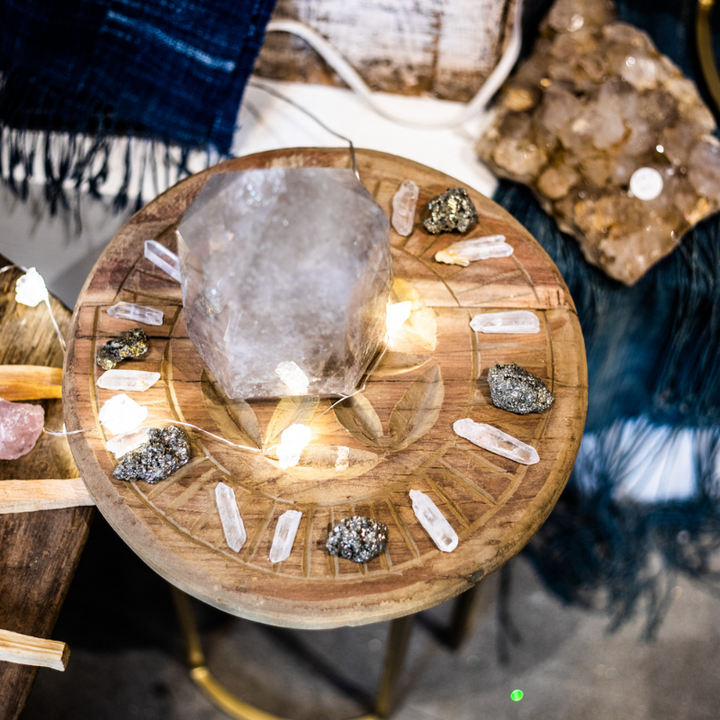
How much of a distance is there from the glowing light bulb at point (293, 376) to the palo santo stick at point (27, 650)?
0.30 meters

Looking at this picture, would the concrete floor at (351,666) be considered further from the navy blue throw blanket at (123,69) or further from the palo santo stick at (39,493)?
the navy blue throw blanket at (123,69)

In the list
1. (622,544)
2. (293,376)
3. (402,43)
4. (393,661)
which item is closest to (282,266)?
(293,376)

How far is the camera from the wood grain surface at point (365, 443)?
1.64 ft

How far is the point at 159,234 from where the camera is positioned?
0.64m

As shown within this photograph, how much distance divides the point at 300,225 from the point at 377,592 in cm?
29

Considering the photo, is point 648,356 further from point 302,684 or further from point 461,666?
point 302,684

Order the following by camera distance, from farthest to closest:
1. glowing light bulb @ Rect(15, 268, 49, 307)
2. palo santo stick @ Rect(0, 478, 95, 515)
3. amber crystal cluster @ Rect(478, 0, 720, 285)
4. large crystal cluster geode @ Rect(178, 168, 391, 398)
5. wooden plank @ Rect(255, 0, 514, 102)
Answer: wooden plank @ Rect(255, 0, 514, 102)
amber crystal cluster @ Rect(478, 0, 720, 285)
glowing light bulb @ Rect(15, 268, 49, 307)
palo santo stick @ Rect(0, 478, 95, 515)
large crystal cluster geode @ Rect(178, 168, 391, 398)

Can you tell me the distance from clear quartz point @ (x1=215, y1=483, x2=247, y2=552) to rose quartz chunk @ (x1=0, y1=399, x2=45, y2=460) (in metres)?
0.24

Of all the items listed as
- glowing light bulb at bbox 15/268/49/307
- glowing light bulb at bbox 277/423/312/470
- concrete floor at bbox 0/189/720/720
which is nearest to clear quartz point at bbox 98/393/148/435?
glowing light bulb at bbox 277/423/312/470

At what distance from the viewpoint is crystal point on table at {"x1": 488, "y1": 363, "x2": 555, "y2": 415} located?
56 centimetres

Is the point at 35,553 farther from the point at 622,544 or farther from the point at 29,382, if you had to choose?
the point at 622,544

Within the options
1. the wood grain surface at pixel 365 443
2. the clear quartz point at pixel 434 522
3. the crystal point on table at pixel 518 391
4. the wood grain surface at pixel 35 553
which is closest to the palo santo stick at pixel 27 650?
the wood grain surface at pixel 35 553

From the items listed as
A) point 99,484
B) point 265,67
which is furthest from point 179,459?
point 265,67

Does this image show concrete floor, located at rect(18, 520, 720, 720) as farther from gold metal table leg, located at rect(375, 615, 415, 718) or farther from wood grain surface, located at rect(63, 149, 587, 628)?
wood grain surface, located at rect(63, 149, 587, 628)
